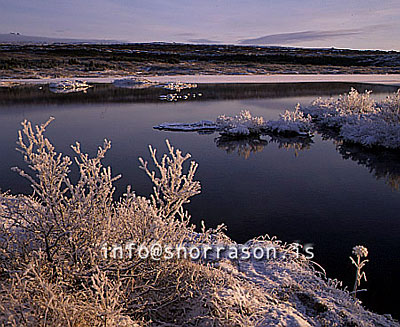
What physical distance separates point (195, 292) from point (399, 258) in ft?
13.1

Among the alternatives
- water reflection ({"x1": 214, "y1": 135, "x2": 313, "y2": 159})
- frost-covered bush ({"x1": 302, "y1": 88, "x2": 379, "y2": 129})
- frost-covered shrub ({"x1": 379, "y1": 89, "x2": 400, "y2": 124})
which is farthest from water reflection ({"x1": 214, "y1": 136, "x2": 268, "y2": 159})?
frost-covered bush ({"x1": 302, "y1": 88, "x2": 379, "y2": 129})

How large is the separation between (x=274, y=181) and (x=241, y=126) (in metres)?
5.26

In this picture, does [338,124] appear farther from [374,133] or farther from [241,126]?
[241,126]

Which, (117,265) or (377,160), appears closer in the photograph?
(117,265)

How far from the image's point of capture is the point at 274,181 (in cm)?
884

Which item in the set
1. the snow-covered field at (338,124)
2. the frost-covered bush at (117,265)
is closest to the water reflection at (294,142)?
the snow-covered field at (338,124)

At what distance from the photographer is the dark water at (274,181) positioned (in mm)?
5898

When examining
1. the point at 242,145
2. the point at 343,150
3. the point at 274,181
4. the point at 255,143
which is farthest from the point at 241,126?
the point at 274,181

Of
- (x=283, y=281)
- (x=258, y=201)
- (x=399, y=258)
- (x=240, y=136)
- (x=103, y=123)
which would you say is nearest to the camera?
(x=283, y=281)

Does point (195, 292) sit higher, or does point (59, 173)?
point (59, 173)

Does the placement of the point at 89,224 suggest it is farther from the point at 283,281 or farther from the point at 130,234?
the point at 283,281

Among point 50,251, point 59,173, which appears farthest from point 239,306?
point 59,173

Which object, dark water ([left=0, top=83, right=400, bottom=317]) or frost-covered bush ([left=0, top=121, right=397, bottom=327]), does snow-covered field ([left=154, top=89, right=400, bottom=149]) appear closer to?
dark water ([left=0, top=83, right=400, bottom=317])

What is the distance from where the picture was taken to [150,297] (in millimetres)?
3012
